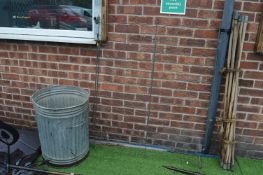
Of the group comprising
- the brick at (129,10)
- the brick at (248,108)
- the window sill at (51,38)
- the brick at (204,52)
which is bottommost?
the brick at (248,108)

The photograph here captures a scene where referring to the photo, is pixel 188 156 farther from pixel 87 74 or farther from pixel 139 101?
pixel 87 74

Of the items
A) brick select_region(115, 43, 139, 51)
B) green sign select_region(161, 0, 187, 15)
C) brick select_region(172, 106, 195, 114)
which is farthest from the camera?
brick select_region(172, 106, 195, 114)

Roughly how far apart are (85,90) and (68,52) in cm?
47

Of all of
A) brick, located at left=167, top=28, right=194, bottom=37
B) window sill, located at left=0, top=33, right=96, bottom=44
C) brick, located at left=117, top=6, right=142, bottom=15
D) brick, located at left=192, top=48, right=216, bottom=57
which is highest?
brick, located at left=117, top=6, right=142, bottom=15

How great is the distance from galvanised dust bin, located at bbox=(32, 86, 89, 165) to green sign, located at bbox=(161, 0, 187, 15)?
1.17 metres

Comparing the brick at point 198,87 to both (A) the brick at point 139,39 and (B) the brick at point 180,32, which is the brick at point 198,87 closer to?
(B) the brick at point 180,32

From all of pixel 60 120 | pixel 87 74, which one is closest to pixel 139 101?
pixel 87 74

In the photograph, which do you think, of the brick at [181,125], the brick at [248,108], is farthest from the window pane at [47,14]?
the brick at [248,108]

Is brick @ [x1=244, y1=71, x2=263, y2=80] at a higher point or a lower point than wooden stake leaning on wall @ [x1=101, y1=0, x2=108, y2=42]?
lower

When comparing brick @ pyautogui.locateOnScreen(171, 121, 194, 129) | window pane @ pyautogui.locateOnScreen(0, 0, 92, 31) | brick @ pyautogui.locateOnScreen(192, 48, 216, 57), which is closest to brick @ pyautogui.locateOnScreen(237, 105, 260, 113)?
brick @ pyautogui.locateOnScreen(171, 121, 194, 129)

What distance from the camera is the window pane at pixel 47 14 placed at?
9.65 feet

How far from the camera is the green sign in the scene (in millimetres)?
2629

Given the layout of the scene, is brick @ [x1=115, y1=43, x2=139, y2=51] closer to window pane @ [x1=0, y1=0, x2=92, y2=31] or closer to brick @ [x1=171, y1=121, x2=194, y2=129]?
window pane @ [x1=0, y1=0, x2=92, y2=31]

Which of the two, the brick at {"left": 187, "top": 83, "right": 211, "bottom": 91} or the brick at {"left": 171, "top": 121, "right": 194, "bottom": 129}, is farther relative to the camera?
the brick at {"left": 171, "top": 121, "right": 194, "bottom": 129}
